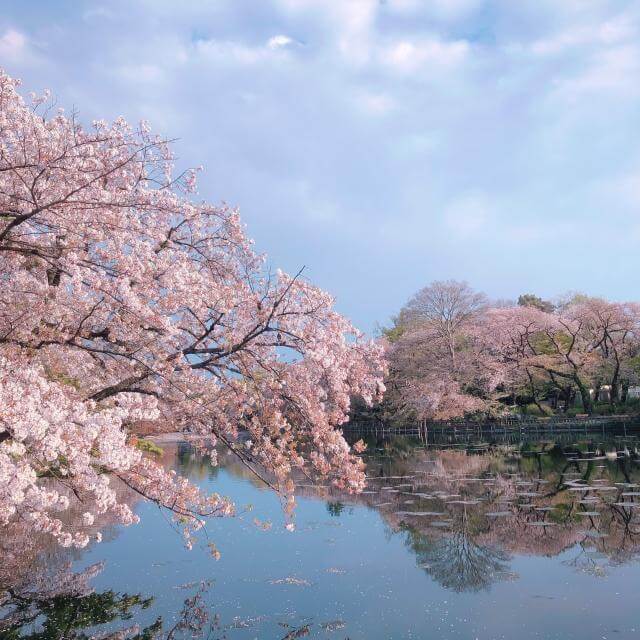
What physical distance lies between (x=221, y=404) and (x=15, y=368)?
205 cm

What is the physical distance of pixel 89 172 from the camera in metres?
5.98

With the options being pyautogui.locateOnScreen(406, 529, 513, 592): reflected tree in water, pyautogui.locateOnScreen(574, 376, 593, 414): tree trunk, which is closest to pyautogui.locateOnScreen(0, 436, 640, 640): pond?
pyautogui.locateOnScreen(406, 529, 513, 592): reflected tree in water

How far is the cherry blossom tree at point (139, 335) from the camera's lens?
5.10m

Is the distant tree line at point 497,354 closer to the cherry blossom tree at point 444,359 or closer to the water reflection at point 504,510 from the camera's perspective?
the cherry blossom tree at point 444,359

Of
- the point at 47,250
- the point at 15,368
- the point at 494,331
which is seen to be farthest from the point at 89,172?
the point at 494,331

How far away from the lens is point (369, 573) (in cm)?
945

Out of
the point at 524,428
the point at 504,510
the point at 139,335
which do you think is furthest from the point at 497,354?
the point at 139,335

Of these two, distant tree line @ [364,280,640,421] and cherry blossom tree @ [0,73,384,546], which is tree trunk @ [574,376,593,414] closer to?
distant tree line @ [364,280,640,421]

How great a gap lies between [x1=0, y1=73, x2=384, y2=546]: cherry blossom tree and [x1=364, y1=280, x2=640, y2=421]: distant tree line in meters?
31.4

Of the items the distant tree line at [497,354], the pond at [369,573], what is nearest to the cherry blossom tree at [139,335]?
the pond at [369,573]

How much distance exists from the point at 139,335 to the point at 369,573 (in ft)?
19.8

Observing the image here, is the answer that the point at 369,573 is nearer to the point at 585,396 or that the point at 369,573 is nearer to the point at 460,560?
the point at 460,560

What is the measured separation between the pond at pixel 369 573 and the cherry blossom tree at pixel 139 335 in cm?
102

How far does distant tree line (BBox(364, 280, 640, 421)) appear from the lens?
122 ft
